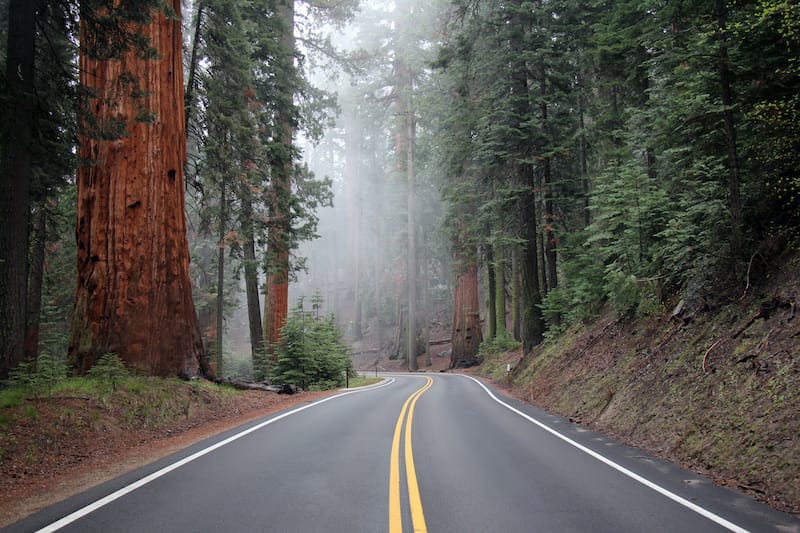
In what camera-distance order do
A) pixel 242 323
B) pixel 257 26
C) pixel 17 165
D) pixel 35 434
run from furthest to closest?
pixel 242 323
pixel 257 26
pixel 17 165
pixel 35 434

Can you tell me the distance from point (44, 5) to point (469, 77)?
15.1 metres

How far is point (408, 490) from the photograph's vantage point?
18.0ft

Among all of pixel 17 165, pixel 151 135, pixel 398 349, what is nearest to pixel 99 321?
pixel 17 165

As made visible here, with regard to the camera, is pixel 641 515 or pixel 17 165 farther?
pixel 17 165

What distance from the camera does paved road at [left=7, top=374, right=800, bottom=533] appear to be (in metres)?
4.49

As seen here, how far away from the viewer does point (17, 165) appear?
8.45 meters

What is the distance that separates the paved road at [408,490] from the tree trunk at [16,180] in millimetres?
3768

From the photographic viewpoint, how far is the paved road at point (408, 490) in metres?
4.49

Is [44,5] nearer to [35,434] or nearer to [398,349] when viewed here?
[35,434]

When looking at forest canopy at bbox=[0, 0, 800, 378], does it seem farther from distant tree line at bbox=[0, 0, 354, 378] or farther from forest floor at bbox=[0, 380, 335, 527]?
forest floor at bbox=[0, 380, 335, 527]

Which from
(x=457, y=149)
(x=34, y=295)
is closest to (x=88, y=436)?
(x=34, y=295)

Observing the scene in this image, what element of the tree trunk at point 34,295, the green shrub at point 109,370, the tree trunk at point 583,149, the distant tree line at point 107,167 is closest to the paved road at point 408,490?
the green shrub at point 109,370

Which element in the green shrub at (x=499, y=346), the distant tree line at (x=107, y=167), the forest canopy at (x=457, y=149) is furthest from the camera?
the green shrub at (x=499, y=346)

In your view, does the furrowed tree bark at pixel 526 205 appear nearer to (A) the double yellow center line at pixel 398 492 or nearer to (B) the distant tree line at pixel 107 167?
(B) the distant tree line at pixel 107 167
